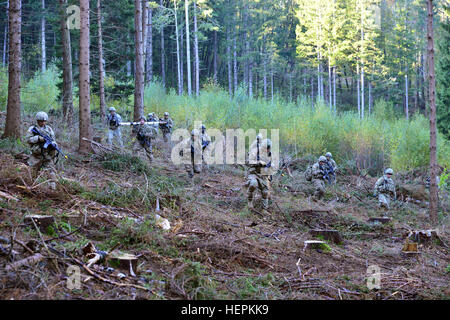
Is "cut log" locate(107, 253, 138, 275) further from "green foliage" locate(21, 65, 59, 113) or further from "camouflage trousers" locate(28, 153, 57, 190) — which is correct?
"green foliage" locate(21, 65, 59, 113)

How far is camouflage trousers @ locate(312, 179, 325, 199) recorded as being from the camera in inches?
583

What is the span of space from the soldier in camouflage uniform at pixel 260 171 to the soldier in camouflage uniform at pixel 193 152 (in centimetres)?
324

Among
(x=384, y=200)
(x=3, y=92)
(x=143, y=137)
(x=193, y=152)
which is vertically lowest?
(x=384, y=200)

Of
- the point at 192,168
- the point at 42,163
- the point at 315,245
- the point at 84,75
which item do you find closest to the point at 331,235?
the point at 315,245

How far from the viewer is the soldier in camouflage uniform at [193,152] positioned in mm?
14406

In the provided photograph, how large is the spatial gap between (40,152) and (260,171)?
5294 mm

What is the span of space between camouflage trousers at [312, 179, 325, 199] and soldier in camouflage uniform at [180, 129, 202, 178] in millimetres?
3846

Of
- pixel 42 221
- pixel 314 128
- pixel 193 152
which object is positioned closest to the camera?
pixel 42 221

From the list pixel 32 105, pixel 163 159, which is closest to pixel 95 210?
pixel 163 159

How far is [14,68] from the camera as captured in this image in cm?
1161

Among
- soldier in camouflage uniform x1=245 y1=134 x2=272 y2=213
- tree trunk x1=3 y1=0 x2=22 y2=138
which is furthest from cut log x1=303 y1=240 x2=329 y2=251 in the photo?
tree trunk x1=3 y1=0 x2=22 y2=138

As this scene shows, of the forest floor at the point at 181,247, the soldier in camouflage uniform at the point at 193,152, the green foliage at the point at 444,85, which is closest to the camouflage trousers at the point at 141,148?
the soldier in camouflage uniform at the point at 193,152

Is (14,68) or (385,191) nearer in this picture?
(14,68)

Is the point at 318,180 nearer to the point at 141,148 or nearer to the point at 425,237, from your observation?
the point at 425,237
